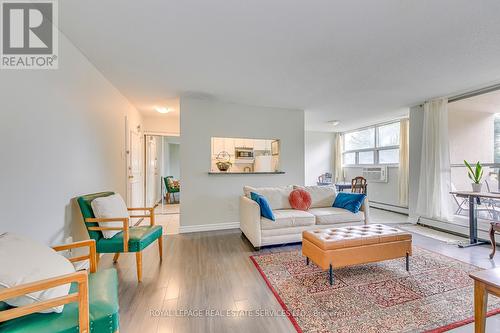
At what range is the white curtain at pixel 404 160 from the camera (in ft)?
17.5

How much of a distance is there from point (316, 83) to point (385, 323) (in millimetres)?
3072

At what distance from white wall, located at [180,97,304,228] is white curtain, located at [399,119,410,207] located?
3122 millimetres

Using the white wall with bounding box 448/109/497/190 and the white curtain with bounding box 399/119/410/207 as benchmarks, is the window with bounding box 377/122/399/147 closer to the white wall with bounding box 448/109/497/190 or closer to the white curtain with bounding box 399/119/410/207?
the white curtain with bounding box 399/119/410/207

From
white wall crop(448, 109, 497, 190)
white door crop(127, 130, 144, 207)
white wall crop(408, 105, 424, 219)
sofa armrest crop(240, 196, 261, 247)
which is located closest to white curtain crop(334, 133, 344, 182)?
white wall crop(408, 105, 424, 219)

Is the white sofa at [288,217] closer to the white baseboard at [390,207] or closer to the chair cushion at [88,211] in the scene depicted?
the chair cushion at [88,211]

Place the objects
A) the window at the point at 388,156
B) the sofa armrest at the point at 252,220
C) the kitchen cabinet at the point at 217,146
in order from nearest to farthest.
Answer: the sofa armrest at the point at 252,220
the kitchen cabinet at the point at 217,146
the window at the point at 388,156

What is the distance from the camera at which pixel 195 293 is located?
204cm

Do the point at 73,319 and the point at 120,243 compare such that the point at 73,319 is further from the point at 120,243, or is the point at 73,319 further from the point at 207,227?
the point at 207,227

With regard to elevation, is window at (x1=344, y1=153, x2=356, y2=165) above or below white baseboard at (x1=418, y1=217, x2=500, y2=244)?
above

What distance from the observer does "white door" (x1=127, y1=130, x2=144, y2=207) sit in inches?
162

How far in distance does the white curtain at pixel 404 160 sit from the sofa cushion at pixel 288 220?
3.56 m

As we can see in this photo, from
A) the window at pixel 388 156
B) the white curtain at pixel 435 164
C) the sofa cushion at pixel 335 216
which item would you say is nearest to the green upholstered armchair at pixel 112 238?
the sofa cushion at pixel 335 216

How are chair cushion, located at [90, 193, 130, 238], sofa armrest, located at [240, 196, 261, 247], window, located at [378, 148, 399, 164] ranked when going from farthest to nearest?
window, located at [378, 148, 399, 164], sofa armrest, located at [240, 196, 261, 247], chair cushion, located at [90, 193, 130, 238]

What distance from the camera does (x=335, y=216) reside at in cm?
342
